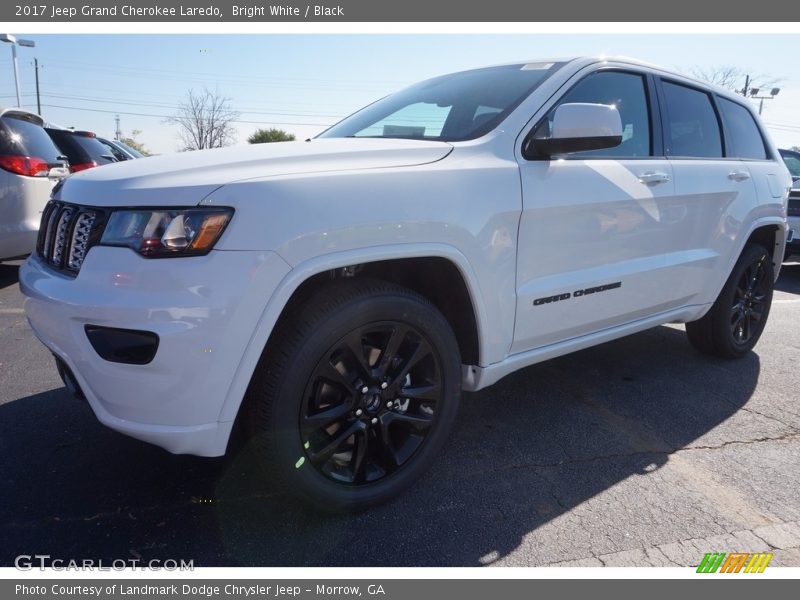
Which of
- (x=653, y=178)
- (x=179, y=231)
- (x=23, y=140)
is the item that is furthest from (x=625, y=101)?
(x=23, y=140)

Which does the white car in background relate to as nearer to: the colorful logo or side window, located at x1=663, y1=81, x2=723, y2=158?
side window, located at x1=663, y1=81, x2=723, y2=158

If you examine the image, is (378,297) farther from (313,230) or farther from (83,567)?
(83,567)

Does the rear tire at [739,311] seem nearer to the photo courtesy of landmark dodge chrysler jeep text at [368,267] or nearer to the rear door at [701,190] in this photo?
the rear door at [701,190]

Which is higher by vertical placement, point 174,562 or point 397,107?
point 397,107

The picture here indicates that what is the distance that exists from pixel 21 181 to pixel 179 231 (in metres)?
4.68

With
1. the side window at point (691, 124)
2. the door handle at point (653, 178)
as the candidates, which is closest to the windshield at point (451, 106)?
the door handle at point (653, 178)

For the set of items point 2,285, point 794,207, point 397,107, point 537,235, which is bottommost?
point 2,285

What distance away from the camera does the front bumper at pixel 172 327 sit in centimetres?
177

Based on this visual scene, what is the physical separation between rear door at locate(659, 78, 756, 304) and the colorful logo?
1606mm

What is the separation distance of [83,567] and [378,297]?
1339 mm

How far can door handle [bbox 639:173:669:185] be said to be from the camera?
3.05m

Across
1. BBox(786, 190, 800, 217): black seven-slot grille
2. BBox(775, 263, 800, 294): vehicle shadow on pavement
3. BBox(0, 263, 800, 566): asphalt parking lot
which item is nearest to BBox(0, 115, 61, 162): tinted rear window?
BBox(0, 263, 800, 566): asphalt parking lot

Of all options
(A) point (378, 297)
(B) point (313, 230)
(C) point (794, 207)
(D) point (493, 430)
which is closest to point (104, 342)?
(B) point (313, 230)

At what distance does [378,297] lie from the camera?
7.01 ft
